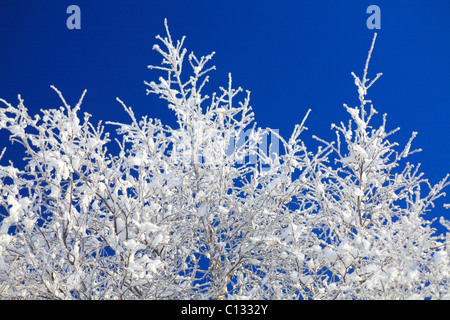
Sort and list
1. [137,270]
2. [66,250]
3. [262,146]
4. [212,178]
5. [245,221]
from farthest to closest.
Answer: [262,146], [245,221], [212,178], [66,250], [137,270]

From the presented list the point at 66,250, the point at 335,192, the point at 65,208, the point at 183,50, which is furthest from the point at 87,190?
the point at 335,192

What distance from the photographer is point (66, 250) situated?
11.3 ft

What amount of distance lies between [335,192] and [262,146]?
1262 mm

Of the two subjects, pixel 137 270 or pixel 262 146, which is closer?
pixel 137 270

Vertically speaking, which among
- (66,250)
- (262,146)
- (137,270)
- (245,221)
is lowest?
(137,270)

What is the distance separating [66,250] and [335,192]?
226 centimetres

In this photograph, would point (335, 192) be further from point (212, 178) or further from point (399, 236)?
point (212, 178)

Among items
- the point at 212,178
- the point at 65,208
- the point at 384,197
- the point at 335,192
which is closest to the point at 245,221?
the point at 212,178

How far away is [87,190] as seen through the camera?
3.68 metres
